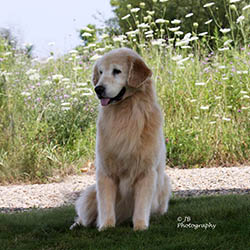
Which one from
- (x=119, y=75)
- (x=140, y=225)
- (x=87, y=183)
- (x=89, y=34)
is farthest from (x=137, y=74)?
(x=89, y=34)

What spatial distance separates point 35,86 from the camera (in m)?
7.41

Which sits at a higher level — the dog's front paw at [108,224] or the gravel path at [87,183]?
the dog's front paw at [108,224]

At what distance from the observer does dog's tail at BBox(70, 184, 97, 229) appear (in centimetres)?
358

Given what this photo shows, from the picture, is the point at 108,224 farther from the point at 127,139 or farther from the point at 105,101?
the point at 105,101

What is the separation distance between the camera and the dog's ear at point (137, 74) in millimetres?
3219

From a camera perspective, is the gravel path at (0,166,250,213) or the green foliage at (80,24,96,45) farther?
the green foliage at (80,24,96,45)

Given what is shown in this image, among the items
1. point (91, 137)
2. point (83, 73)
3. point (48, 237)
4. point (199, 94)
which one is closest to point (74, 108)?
point (91, 137)

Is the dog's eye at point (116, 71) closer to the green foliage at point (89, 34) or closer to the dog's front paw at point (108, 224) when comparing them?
the dog's front paw at point (108, 224)

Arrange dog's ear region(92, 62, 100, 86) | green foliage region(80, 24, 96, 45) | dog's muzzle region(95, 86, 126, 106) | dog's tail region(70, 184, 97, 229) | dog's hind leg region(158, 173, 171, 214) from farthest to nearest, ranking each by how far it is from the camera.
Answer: green foliage region(80, 24, 96, 45)
dog's hind leg region(158, 173, 171, 214)
dog's tail region(70, 184, 97, 229)
dog's ear region(92, 62, 100, 86)
dog's muzzle region(95, 86, 126, 106)

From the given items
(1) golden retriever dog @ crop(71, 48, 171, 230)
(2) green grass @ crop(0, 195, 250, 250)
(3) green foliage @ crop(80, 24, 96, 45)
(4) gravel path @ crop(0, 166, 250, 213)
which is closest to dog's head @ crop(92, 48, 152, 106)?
(1) golden retriever dog @ crop(71, 48, 171, 230)

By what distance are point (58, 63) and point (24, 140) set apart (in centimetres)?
272

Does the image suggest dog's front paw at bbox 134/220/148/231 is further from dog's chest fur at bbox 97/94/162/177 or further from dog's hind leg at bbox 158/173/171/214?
dog's hind leg at bbox 158/173/171/214

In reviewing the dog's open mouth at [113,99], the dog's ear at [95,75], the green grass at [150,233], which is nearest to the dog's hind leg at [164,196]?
the green grass at [150,233]

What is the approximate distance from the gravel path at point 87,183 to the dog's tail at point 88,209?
59.8 inches
